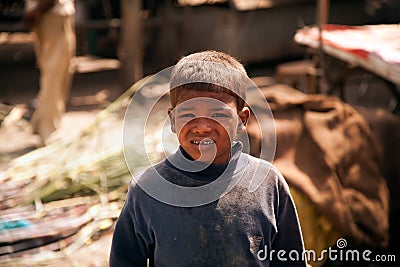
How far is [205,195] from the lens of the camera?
5.39 ft

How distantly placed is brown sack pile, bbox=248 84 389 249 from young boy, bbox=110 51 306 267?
61.0 inches

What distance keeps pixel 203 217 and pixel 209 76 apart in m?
0.34

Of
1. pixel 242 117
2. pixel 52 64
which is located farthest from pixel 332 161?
pixel 52 64

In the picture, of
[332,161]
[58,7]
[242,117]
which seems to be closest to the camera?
[242,117]

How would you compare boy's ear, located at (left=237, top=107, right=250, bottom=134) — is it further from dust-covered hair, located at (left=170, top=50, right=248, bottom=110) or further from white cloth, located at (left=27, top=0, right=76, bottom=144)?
white cloth, located at (left=27, top=0, right=76, bottom=144)

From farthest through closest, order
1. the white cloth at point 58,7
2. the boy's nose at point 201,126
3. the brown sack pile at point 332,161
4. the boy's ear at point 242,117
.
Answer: the white cloth at point 58,7
the brown sack pile at point 332,161
the boy's ear at point 242,117
the boy's nose at point 201,126

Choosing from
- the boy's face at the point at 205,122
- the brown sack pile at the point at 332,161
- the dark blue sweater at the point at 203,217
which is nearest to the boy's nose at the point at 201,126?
the boy's face at the point at 205,122

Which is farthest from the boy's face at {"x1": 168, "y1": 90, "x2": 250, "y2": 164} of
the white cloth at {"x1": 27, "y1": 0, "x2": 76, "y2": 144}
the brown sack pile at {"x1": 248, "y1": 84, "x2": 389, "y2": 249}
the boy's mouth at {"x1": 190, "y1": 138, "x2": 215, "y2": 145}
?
the white cloth at {"x1": 27, "y1": 0, "x2": 76, "y2": 144}

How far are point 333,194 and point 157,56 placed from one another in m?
5.47

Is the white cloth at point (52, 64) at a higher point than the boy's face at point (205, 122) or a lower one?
lower

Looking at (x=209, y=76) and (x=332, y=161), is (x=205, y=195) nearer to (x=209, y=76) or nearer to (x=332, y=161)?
(x=209, y=76)

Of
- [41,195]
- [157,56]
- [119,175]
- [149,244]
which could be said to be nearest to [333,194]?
[119,175]

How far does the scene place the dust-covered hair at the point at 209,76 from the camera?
158 cm

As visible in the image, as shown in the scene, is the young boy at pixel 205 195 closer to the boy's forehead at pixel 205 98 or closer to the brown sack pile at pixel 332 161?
the boy's forehead at pixel 205 98
